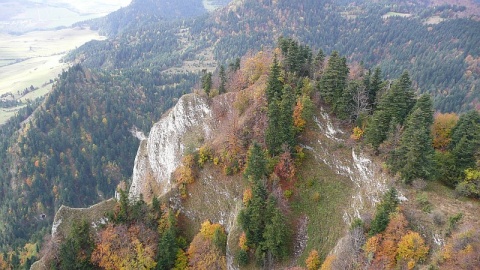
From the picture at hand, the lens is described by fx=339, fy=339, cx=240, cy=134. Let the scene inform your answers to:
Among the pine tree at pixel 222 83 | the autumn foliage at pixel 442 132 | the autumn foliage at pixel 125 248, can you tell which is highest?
the pine tree at pixel 222 83

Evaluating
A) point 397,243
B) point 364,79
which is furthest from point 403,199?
point 364,79

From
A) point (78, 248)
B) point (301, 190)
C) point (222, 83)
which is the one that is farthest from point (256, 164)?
point (78, 248)

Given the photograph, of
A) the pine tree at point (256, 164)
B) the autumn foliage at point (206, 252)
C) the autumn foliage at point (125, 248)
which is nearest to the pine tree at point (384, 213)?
the pine tree at point (256, 164)

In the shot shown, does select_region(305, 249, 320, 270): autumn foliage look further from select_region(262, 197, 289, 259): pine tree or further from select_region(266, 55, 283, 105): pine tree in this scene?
select_region(266, 55, 283, 105): pine tree

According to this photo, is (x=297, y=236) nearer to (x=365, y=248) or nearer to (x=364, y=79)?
(x=365, y=248)

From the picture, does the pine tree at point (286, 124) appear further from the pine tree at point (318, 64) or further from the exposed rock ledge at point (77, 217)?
the exposed rock ledge at point (77, 217)

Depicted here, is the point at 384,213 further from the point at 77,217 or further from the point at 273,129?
the point at 77,217

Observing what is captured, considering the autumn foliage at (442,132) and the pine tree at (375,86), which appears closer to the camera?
the autumn foliage at (442,132)

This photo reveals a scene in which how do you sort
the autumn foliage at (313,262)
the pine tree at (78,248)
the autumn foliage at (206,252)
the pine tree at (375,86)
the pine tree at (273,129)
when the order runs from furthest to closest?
1. the pine tree at (375,86)
2. the pine tree at (78,248)
3. the autumn foliage at (206,252)
4. the pine tree at (273,129)
5. the autumn foliage at (313,262)
